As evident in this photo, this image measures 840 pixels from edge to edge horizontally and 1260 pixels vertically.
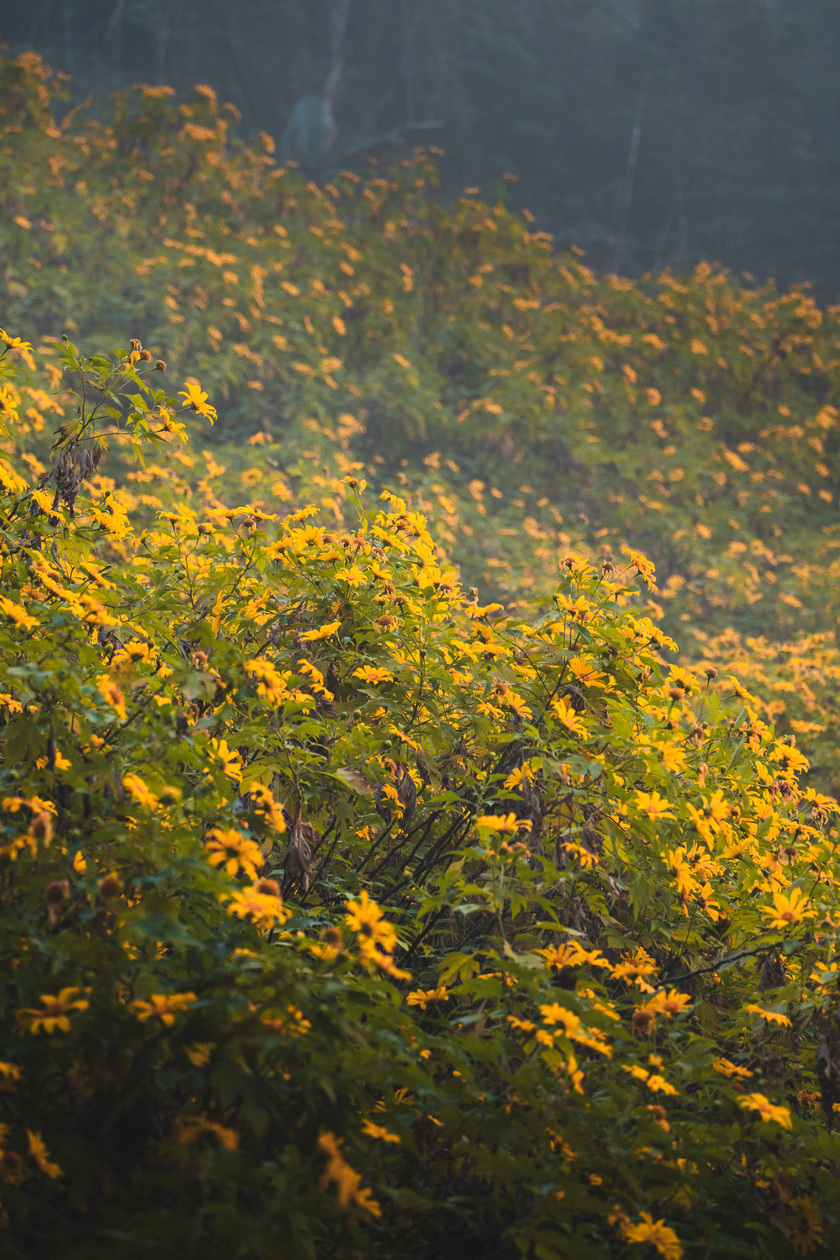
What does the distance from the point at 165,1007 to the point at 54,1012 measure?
0.50ft

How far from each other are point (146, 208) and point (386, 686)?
738 cm

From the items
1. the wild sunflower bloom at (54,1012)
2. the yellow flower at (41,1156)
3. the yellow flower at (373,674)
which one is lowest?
the yellow flower at (41,1156)

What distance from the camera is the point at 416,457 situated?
25.7 feet

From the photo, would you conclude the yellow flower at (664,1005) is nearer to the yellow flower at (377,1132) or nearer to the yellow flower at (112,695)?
the yellow flower at (377,1132)

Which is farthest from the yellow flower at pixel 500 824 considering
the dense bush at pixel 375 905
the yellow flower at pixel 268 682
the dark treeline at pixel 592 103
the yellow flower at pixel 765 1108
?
the dark treeline at pixel 592 103

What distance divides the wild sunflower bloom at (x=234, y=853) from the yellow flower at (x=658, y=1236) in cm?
80

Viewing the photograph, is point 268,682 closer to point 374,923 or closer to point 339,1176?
point 374,923

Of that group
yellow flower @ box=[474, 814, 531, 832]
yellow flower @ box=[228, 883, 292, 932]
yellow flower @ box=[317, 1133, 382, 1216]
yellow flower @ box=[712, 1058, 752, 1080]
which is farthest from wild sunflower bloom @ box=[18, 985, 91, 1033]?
yellow flower @ box=[712, 1058, 752, 1080]

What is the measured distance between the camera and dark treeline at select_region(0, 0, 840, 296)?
14.0 m

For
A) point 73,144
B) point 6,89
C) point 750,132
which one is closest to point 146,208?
point 73,144

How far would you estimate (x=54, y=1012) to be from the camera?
1.26 meters

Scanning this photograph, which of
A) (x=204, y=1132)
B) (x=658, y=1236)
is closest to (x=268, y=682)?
(x=204, y=1132)

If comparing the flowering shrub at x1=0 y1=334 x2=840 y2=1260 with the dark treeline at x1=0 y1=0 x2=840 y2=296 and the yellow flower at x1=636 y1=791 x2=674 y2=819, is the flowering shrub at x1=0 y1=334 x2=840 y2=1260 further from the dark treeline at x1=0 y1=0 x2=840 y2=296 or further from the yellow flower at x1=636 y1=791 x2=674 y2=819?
the dark treeline at x1=0 y1=0 x2=840 y2=296

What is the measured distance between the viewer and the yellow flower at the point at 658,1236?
4.54 feet
